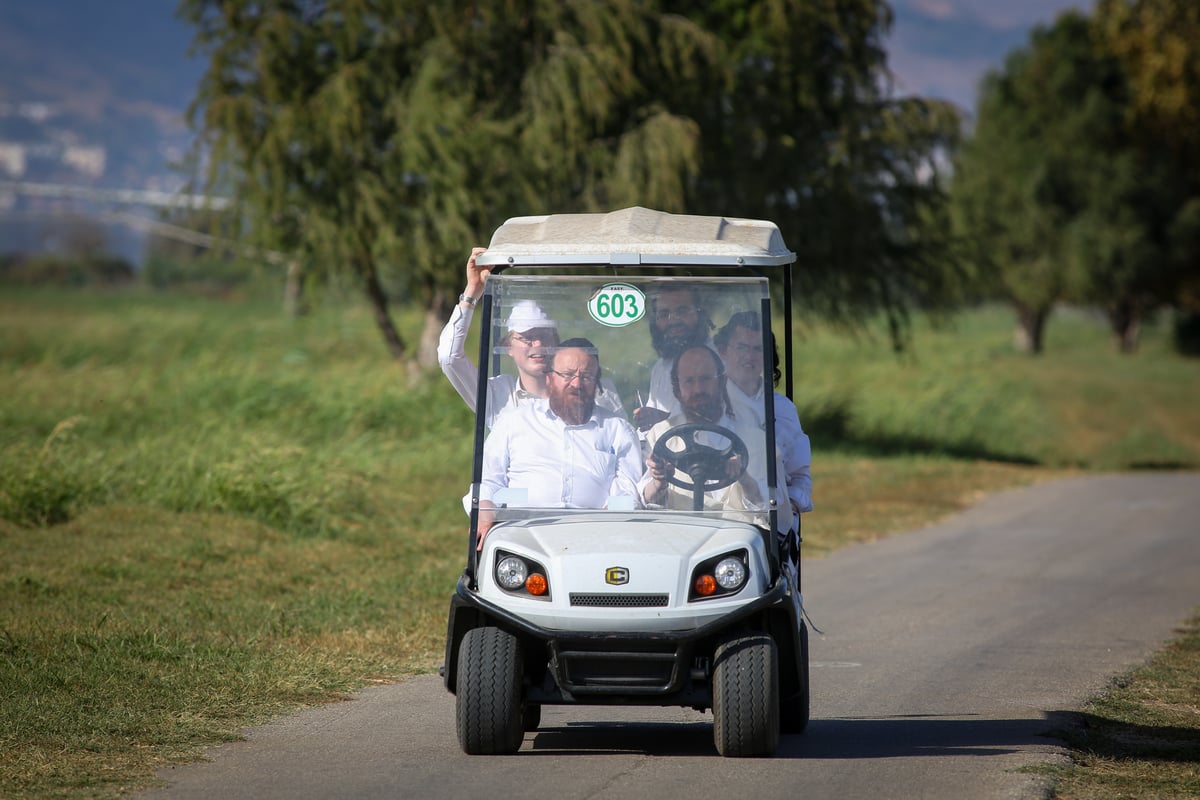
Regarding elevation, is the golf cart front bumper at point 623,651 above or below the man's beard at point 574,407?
below

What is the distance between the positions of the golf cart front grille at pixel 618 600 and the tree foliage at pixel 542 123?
14.5m

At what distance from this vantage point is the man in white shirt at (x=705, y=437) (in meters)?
6.17

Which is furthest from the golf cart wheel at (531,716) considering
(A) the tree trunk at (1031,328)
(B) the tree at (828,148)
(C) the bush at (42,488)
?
(A) the tree trunk at (1031,328)

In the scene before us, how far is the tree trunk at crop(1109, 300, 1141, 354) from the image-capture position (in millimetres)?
53344

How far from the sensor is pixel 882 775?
19.6 ft

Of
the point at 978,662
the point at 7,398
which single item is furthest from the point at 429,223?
the point at 978,662

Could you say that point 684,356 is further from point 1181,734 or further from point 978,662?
point 978,662

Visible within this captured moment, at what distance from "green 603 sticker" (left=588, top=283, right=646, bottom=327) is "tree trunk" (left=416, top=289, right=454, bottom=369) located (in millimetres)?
17376

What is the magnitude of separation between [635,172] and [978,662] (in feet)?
40.7

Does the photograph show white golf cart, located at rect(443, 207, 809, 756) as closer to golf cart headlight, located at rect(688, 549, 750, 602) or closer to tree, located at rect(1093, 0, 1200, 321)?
golf cart headlight, located at rect(688, 549, 750, 602)

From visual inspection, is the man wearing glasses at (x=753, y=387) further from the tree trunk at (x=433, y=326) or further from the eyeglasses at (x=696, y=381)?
the tree trunk at (x=433, y=326)

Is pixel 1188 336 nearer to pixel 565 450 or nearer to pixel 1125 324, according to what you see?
pixel 1125 324

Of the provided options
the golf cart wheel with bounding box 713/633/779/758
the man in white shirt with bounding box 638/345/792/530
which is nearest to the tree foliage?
the man in white shirt with bounding box 638/345/792/530

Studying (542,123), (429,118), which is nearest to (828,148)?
(542,123)
